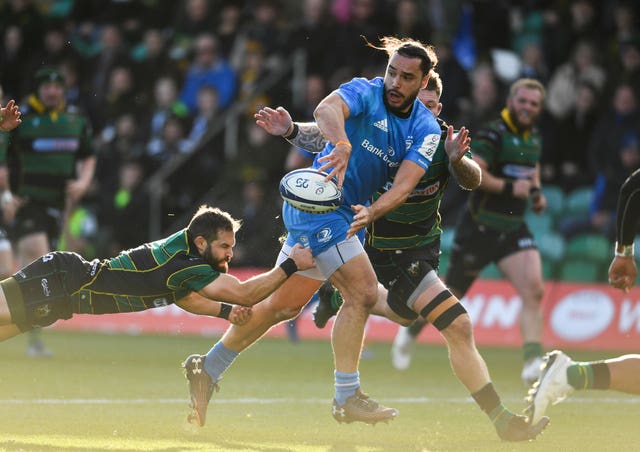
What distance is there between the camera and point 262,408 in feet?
33.0

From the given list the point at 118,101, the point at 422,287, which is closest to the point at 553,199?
the point at 118,101

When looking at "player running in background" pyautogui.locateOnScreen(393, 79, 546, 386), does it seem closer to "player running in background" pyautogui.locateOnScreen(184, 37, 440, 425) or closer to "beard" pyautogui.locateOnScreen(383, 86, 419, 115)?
"player running in background" pyautogui.locateOnScreen(184, 37, 440, 425)

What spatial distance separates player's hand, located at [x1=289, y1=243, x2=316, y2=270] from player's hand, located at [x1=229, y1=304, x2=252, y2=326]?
0.58 meters

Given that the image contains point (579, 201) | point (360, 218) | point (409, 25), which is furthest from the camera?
point (409, 25)

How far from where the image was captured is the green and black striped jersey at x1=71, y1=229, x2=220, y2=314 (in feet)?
29.2

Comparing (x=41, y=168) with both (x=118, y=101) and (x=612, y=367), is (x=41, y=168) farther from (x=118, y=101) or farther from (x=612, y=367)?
(x=612, y=367)

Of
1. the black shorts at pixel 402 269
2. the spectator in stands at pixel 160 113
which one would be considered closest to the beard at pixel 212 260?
the black shorts at pixel 402 269

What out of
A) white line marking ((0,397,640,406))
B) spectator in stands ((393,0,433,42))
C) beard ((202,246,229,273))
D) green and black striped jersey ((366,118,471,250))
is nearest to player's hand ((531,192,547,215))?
white line marking ((0,397,640,406))

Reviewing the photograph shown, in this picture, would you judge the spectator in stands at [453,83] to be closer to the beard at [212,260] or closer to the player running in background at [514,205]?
the player running in background at [514,205]

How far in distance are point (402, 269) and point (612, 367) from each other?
1.77m

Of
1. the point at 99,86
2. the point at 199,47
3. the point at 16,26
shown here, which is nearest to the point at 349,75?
the point at 199,47

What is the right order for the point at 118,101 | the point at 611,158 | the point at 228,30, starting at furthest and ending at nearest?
the point at 118,101 < the point at 228,30 < the point at 611,158

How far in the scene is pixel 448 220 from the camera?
17.4 metres

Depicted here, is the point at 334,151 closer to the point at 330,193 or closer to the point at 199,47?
the point at 330,193
